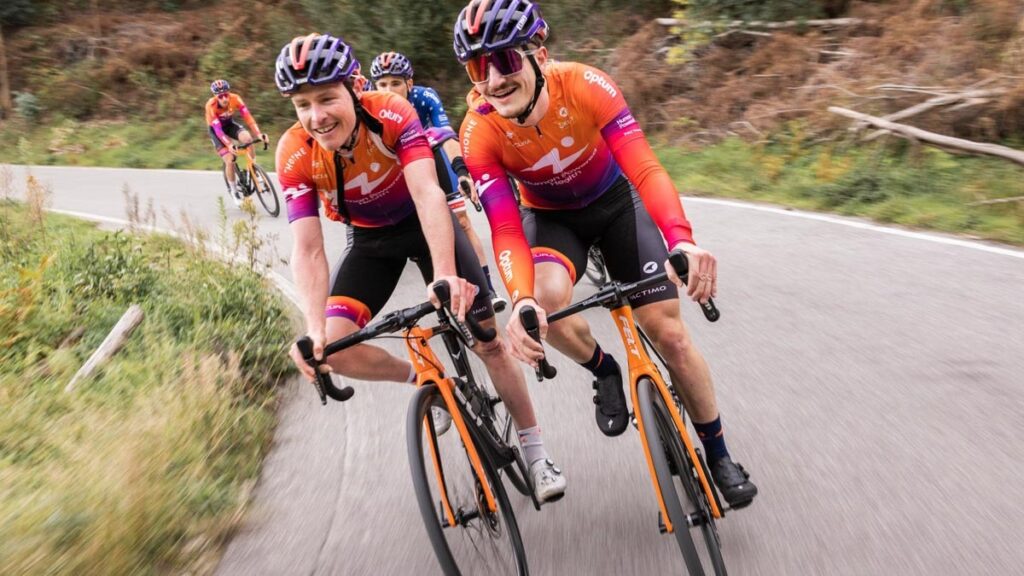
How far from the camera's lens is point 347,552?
379cm

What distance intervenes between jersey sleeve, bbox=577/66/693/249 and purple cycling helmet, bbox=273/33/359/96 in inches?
42.0

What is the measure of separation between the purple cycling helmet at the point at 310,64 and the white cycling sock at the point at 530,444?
179 cm

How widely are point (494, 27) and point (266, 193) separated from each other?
33.7 feet

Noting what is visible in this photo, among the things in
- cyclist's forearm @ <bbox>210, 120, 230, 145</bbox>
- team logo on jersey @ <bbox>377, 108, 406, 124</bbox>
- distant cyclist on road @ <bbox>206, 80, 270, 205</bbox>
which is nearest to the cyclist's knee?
team logo on jersey @ <bbox>377, 108, 406, 124</bbox>

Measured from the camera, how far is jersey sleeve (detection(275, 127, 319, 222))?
3957 mm

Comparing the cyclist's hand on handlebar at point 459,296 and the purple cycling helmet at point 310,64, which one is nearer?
the cyclist's hand on handlebar at point 459,296

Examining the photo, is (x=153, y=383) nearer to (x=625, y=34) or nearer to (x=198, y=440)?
(x=198, y=440)

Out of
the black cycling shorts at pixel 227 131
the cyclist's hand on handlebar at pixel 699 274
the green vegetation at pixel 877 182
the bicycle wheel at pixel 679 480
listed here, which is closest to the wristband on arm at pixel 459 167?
the bicycle wheel at pixel 679 480

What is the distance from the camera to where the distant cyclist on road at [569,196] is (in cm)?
342

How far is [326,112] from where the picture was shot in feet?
12.0

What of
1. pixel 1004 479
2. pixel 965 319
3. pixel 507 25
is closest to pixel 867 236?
pixel 965 319

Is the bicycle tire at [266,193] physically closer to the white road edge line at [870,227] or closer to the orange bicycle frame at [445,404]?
the white road edge line at [870,227]

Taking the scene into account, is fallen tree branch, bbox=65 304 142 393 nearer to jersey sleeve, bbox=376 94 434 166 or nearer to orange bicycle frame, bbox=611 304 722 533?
jersey sleeve, bbox=376 94 434 166

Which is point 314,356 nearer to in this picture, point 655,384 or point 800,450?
point 655,384
